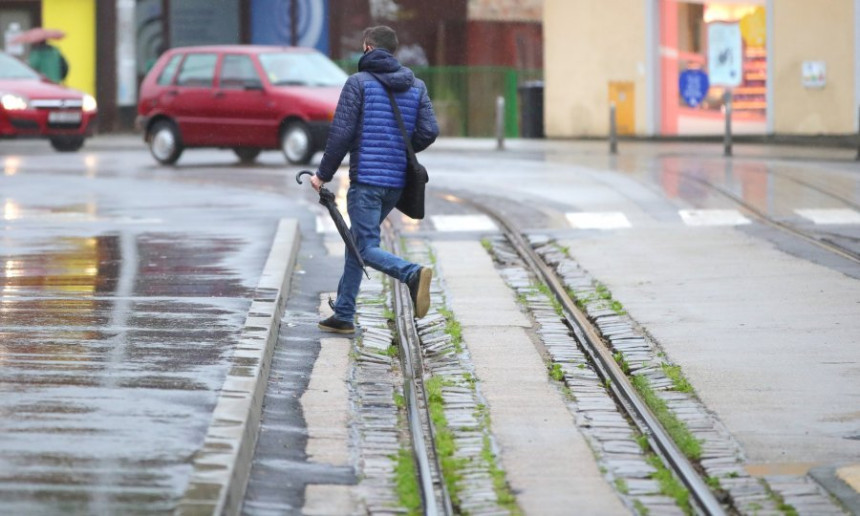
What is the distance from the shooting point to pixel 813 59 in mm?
28266

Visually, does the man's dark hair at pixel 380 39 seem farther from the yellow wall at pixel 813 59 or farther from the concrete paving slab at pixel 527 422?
the yellow wall at pixel 813 59

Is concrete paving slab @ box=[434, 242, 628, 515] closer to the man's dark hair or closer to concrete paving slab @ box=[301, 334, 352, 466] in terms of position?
concrete paving slab @ box=[301, 334, 352, 466]

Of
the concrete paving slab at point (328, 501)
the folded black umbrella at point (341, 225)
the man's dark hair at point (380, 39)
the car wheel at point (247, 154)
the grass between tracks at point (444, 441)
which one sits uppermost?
the man's dark hair at point (380, 39)

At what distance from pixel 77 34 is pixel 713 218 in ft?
79.8

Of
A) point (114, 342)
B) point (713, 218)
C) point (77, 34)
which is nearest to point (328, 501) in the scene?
point (114, 342)

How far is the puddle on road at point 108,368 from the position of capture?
19.8 feet

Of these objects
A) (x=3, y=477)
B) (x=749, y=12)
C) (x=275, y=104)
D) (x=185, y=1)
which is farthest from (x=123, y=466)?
(x=185, y=1)

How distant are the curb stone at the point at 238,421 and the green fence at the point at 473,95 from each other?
77.9ft

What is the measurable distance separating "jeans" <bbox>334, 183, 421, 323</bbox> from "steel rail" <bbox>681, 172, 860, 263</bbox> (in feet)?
14.9

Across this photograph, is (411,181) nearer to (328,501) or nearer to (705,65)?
(328,501)

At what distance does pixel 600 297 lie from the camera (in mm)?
11117

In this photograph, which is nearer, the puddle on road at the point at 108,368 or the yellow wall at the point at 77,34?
the puddle on road at the point at 108,368

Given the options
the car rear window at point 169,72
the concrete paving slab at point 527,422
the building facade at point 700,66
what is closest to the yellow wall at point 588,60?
the building facade at point 700,66

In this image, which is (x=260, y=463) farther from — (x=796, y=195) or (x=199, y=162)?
(x=199, y=162)
